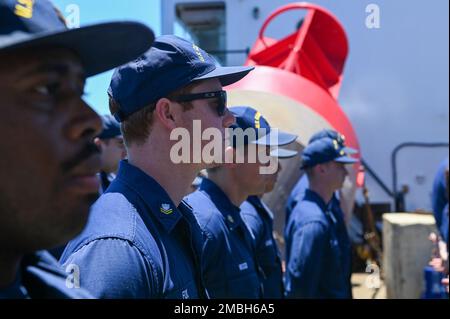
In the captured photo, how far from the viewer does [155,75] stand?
179 cm

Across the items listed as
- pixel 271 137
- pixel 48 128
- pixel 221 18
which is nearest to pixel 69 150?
pixel 48 128

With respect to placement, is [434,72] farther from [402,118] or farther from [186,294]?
[186,294]

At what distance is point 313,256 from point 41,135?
9.13 ft

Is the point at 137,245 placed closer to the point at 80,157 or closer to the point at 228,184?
the point at 80,157

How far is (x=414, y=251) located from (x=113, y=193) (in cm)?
468

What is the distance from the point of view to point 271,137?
3250mm

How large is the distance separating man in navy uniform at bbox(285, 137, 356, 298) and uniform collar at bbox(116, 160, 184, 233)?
195cm

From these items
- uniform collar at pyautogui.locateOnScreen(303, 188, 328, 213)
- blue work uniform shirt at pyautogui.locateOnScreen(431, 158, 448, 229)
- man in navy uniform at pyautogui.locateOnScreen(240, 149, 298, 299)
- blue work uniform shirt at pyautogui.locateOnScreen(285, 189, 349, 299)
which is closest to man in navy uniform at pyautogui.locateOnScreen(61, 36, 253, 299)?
man in navy uniform at pyautogui.locateOnScreen(240, 149, 298, 299)

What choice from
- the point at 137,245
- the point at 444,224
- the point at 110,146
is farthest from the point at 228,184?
the point at 444,224

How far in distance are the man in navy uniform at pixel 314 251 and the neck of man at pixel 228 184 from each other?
965mm

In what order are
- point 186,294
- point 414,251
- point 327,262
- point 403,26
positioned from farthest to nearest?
point 403,26 < point 414,251 < point 327,262 < point 186,294

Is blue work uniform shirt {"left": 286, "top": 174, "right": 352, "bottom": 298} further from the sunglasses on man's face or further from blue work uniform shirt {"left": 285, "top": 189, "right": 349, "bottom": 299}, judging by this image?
the sunglasses on man's face

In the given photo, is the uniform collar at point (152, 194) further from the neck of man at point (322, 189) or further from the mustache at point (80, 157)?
the neck of man at point (322, 189)

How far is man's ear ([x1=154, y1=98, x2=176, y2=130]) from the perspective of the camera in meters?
1.83
